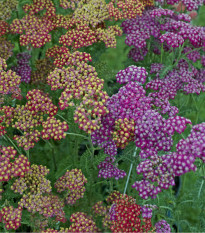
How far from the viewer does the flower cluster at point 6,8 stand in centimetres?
270

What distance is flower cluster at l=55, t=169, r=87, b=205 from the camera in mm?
2109

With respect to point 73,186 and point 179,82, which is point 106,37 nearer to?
point 179,82

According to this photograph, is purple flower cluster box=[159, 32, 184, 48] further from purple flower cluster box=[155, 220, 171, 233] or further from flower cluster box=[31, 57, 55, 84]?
purple flower cluster box=[155, 220, 171, 233]

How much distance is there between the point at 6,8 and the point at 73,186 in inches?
64.7

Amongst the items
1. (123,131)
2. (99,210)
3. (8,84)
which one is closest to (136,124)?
(123,131)

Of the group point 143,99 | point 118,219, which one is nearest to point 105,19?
point 143,99

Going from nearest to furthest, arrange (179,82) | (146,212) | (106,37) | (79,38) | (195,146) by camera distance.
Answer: (195,146)
(146,212)
(79,38)
(106,37)
(179,82)

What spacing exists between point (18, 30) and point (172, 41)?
4.07ft

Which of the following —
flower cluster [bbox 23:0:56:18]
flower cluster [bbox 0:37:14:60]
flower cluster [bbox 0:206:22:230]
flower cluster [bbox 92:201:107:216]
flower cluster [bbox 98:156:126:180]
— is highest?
flower cluster [bbox 23:0:56:18]

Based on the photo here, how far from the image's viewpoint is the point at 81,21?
2543 millimetres

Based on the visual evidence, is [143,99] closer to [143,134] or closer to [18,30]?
[143,134]

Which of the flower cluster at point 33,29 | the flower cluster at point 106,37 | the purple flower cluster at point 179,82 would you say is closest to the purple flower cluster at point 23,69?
the flower cluster at point 33,29

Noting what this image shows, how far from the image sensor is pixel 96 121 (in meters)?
1.90

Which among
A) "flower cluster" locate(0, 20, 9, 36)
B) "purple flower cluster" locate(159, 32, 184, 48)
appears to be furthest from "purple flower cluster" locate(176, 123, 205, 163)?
"flower cluster" locate(0, 20, 9, 36)
